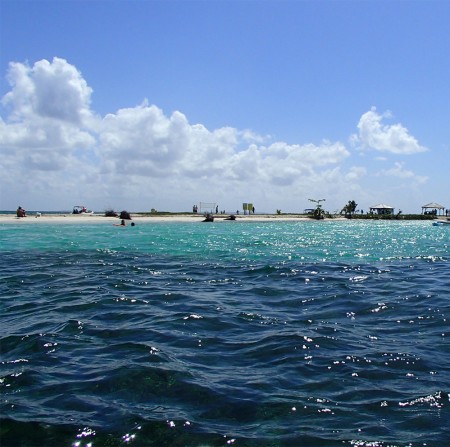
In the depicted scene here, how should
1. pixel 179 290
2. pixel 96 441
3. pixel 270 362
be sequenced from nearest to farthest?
pixel 96 441, pixel 270 362, pixel 179 290

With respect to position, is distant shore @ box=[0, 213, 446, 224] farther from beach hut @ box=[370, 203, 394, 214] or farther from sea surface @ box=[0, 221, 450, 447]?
sea surface @ box=[0, 221, 450, 447]

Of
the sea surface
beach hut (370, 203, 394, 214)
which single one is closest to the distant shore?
beach hut (370, 203, 394, 214)

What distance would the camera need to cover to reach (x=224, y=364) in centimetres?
720

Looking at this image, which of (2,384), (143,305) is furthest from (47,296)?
(2,384)

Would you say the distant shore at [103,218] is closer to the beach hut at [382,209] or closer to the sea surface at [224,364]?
the beach hut at [382,209]

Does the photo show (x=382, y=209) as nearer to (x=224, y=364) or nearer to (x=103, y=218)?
(x=103, y=218)

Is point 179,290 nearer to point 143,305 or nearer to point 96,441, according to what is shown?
point 143,305

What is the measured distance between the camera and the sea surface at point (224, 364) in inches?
201

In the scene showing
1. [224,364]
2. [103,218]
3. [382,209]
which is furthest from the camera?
[382,209]

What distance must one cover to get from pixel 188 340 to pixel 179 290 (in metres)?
5.58

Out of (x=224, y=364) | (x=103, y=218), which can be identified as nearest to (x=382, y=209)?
(x=103, y=218)

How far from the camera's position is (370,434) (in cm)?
505

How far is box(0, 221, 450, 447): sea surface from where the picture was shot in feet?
16.8

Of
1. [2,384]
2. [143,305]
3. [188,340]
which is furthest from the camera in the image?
[143,305]
